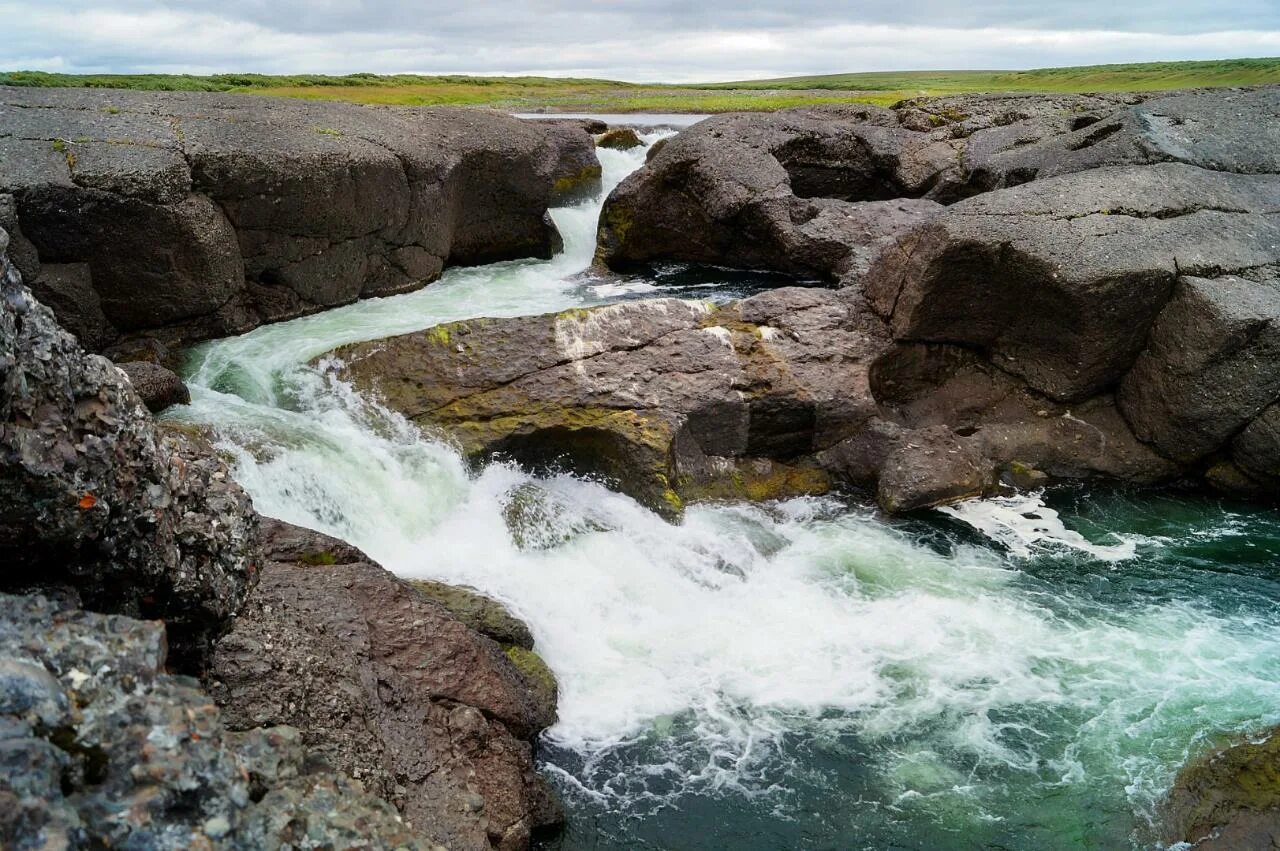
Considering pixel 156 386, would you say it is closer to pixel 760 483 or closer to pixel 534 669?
pixel 534 669

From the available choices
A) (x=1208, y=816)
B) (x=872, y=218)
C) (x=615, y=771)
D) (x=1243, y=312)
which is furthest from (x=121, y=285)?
(x=1243, y=312)

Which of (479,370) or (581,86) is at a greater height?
(581,86)

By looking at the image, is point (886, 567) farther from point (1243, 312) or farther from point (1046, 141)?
point (1046, 141)

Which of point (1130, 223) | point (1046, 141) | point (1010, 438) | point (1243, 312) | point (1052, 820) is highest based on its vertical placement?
point (1046, 141)

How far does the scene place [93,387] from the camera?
3.54 metres

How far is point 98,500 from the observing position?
342 centimetres

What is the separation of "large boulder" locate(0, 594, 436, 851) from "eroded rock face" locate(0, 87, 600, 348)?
9.56 m

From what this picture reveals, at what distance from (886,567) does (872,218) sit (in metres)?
7.82

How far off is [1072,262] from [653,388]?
17.8 ft

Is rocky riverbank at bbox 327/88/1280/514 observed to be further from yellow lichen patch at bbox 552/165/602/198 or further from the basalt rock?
yellow lichen patch at bbox 552/165/602/198

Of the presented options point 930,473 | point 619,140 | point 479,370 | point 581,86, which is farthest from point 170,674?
point 581,86

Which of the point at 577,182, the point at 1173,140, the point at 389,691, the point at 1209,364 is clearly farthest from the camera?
the point at 577,182

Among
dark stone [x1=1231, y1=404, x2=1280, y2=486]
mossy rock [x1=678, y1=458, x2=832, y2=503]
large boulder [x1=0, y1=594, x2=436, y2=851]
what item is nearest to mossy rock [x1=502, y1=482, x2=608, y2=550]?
mossy rock [x1=678, y1=458, x2=832, y2=503]

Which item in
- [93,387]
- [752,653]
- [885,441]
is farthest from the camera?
[885,441]
